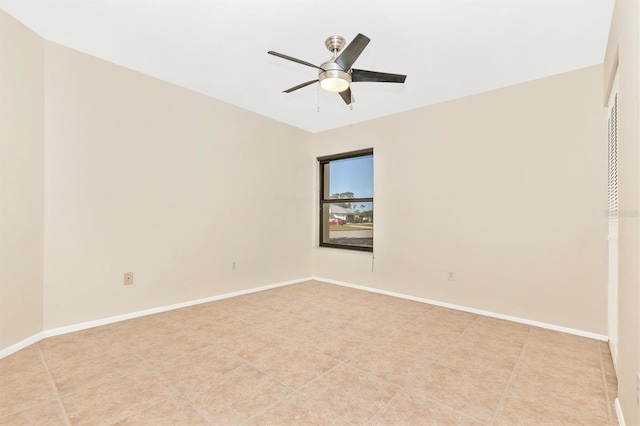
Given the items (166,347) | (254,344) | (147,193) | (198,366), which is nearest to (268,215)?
(147,193)

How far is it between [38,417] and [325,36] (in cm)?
304

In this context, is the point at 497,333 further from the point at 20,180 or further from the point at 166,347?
the point at 20,180

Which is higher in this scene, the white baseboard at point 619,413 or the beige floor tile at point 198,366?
the white baseboard at point 619,413

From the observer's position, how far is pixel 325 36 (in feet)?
7.84

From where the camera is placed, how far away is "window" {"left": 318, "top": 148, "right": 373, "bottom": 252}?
4684 millimetres

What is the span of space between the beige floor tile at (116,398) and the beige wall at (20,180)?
111 cm

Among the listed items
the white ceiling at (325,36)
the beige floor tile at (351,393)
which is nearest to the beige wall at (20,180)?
A: the white ceiling at (325,36)

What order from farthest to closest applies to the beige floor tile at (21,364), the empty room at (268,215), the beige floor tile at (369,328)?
A: the beige floor tile at (369,328) → the beige floor tile at (21,364) → the empty room at (268,215)

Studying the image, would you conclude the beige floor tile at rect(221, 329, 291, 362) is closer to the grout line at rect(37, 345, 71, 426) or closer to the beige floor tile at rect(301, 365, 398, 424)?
the beige floor tile at rect(301, 365, 398, 424)

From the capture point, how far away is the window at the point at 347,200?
4684mm

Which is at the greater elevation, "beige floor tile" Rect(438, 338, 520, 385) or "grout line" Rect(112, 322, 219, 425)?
"grout line" Rect(112, 322, 219, 425)

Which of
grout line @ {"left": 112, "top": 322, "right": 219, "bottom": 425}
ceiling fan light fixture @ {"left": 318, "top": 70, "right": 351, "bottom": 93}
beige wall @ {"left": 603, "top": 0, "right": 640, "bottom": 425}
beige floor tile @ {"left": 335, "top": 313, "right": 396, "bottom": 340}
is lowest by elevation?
beige floor tile @ {"left": 335, "top": 313, "right": 396, "bottom": 340}

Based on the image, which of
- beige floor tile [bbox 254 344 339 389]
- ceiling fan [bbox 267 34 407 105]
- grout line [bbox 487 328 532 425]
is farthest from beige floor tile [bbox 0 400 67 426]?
ceiling fan [bbox 267 34 407 105]

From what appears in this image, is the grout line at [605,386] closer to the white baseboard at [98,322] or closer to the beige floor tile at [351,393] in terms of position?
Result: the beige floor tile at [351,393]
